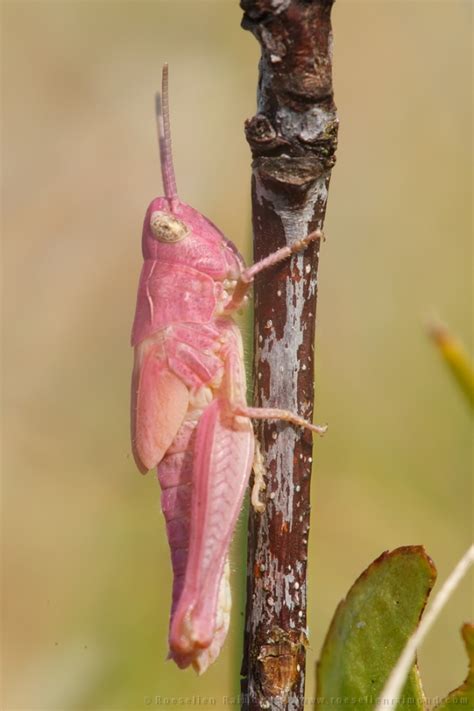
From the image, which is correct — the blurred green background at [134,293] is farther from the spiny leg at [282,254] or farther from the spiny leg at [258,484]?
the spiny leg at [282,254]

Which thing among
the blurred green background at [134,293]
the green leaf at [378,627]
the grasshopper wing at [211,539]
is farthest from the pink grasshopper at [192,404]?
the blurred green background at [134,293]

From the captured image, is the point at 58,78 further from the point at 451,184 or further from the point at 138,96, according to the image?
the point at 451,184

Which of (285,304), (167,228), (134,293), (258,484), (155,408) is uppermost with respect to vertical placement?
(134,293)

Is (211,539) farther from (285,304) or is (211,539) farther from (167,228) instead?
(167,228)

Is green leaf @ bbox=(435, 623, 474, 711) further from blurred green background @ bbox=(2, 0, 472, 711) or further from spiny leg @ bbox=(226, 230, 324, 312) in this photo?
blurred green background @ bbox=(2, 0, 472, 711)

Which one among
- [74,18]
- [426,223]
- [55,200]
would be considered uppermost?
[74,18]

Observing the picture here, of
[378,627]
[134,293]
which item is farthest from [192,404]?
[134,293]

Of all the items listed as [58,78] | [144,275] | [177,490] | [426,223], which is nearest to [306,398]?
[177,490]
